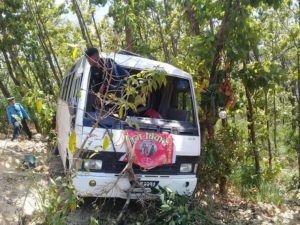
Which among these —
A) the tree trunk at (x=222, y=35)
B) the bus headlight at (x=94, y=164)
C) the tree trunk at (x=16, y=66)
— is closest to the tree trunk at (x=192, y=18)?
the tree trunk at (x=222, y=35)

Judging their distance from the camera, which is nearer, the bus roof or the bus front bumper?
the bus front bumper

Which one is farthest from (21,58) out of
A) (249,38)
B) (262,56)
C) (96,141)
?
(96,141)

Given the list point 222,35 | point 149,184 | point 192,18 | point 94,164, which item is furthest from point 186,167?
point 192,18

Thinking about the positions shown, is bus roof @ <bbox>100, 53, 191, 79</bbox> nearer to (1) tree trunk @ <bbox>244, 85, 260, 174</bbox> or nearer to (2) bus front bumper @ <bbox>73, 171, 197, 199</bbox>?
(2) bus front bumper @ <bbox>73, 171, 197, 199</bbox>

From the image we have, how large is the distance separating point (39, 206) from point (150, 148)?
1.61 metres

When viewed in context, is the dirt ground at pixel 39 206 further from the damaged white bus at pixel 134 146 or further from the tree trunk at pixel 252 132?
the tree trunk at pixel 252 132

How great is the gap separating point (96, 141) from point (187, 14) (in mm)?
4735

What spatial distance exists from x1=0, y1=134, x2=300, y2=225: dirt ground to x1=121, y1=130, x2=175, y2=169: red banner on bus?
104cm

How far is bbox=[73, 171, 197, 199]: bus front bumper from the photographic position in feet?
17.2

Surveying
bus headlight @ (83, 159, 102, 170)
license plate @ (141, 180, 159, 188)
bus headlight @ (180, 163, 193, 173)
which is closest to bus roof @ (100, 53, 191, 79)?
bus headlight @ (180, 163, 193, 173)

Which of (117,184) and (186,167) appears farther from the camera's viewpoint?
(186,167)

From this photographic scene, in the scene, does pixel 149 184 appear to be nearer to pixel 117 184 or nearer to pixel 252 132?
pixel 117 184

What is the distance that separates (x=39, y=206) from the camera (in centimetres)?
472

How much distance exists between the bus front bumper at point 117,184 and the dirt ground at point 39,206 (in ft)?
1.61
